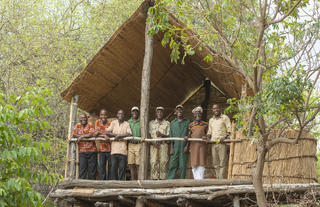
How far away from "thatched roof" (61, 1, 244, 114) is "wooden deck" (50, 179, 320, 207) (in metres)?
1.93

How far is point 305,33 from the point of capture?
17.6 feet

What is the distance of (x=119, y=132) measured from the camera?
8391 millimetres

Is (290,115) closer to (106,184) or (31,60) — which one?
(106,184)

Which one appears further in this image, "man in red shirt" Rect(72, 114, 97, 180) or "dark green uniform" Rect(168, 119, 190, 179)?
"man in red shirt" Rect(72, 114, 97, 180)

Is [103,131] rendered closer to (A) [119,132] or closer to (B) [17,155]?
(A) [119,132]

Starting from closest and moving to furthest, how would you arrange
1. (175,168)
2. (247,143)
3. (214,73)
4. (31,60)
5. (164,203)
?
(247,143)
(175,168)
(164,203)
(214,73)
(31,60)

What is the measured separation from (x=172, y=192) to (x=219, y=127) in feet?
4.60

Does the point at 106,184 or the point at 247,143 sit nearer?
the point at 247,143

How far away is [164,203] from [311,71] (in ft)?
14.8

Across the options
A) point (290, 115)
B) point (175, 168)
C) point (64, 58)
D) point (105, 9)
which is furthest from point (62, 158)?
point (290, 115)

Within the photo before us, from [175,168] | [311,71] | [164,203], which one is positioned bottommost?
[164,203]

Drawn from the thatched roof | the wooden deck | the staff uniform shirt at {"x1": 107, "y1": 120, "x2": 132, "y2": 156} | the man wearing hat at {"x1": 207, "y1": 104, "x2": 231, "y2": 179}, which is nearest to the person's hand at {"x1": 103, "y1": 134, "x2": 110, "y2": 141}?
the staff uniform shirt at {"x1": 107, "y1": 120, "x2": 132, "y2": 156}

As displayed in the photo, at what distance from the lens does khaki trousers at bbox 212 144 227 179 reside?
7762mm

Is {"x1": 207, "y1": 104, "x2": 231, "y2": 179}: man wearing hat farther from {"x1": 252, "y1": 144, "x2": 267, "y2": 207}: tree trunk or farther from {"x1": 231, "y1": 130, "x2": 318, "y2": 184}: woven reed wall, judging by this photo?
{"x1": 252, "y1": 144, "x2": 267, "y2": 207}: tree trunk
